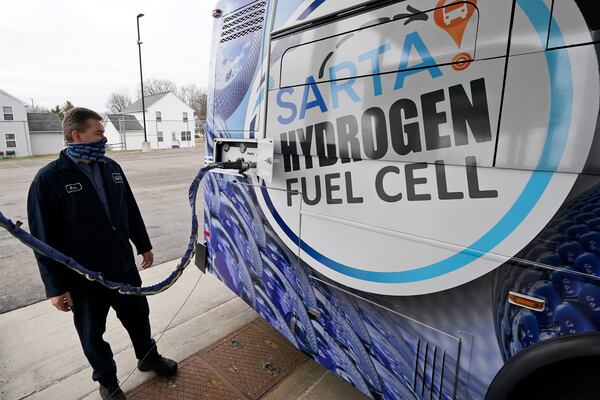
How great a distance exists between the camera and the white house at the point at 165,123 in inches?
1503

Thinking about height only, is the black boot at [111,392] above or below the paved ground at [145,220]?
below

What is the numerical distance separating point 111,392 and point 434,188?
8.62ft

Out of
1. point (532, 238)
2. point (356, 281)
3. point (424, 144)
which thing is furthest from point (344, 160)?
point (532, 238)

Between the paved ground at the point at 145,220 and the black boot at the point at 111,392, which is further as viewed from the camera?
the paved ground at the point at 145,220

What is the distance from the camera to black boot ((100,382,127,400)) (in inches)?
96.3

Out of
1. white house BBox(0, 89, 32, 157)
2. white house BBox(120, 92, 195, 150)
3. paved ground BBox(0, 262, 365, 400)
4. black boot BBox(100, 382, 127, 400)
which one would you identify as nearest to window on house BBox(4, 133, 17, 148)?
white house BBox(0, 89, 32, 157)

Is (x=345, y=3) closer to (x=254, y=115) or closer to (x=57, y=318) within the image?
(x=254, y=115)

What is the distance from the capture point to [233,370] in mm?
2844

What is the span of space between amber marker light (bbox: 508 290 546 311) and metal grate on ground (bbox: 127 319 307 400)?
6.57 ft

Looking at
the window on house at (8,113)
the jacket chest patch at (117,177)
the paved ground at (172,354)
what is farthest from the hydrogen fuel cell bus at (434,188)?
the window on house at (8,113)

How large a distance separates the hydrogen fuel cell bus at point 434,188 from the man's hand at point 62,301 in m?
1.40

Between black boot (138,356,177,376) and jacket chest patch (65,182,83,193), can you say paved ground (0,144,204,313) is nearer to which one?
black boot (138,356,177,376)

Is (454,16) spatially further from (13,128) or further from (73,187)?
(13,128)

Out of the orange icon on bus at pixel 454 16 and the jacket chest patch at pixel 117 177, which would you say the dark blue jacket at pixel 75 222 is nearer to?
the jacket chest patch at pixel 117 177
